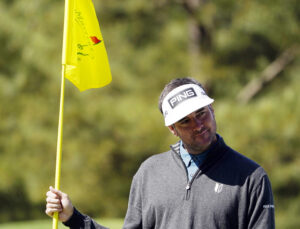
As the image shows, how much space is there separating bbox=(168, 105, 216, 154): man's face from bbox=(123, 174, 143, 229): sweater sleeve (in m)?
0.32

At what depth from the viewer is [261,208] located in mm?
2260

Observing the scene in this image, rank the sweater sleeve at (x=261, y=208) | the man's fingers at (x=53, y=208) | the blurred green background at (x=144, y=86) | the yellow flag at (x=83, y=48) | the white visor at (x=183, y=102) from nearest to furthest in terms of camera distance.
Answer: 1. the sweater sleeve at (x=261, y=208)
2. the white visor at (x=183, y=102)
3. the man's fingers at (x=53, y=208)
4. the yellow flag at (x=83, y=48)
5. the blurred green background at (x=144, y=86)

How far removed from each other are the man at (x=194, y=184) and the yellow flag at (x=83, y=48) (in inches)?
20.0

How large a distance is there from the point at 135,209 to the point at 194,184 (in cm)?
34

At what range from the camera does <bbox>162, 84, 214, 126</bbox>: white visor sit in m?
2.38

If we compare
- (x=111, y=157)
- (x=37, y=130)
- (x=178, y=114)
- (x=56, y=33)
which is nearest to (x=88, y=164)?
(x=111, y=157)

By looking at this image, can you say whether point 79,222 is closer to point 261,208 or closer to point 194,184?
point 194,184

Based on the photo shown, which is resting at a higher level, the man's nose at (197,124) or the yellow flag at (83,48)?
the yellow flag at (83,48)

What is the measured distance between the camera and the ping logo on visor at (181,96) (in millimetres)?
2436

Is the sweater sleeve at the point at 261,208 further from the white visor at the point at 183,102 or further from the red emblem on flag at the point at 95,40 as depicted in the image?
the red emblem on flag at the point at 95,40

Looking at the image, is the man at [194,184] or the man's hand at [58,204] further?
the man's hand at [58,204]

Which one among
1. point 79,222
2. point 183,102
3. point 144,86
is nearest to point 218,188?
point 183,102

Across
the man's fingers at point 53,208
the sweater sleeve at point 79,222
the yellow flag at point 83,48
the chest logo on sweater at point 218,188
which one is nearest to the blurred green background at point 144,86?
the yellow flag at point 83,48

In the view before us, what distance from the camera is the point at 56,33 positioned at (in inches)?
406
